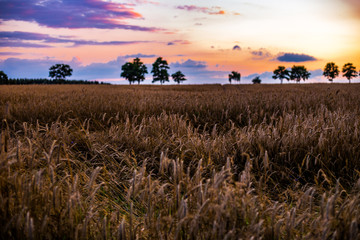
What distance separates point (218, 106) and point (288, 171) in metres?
3.40

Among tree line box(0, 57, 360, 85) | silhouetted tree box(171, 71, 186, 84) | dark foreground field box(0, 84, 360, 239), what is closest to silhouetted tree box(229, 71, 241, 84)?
tree line box(0, 57, 360, 85)

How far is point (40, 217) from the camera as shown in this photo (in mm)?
1431

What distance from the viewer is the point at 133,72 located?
225 ft

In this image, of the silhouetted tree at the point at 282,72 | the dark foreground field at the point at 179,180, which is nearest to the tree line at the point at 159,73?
the silhouetted tree at the point at 282,72

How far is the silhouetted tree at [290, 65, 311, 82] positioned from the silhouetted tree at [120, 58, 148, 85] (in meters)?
53.5

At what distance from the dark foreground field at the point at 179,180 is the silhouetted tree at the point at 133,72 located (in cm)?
6478

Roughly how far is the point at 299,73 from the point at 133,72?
192 feet

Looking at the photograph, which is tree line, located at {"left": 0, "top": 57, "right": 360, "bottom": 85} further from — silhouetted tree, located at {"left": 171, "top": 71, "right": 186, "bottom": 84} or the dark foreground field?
the dark foreground field

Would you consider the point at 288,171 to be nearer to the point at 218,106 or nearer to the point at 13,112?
the point at 218,106

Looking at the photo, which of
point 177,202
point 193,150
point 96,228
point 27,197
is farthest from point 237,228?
point 193,150

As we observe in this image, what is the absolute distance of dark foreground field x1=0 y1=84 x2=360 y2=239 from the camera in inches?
50.5

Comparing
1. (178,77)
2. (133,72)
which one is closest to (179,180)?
(133,72)

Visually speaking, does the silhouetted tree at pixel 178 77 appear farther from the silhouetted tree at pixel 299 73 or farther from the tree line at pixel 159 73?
the silhouetted tree at pixel 299 73

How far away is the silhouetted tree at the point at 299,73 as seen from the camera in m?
89.6
